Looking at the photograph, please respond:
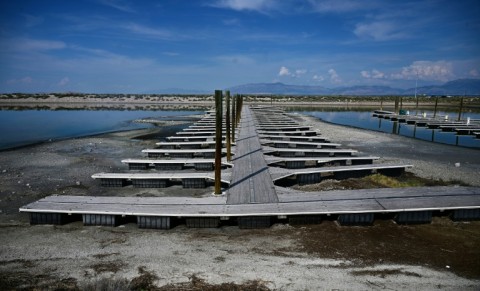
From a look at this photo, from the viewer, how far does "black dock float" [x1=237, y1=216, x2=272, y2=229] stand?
312 inches

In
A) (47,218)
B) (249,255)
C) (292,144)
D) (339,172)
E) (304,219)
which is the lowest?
(249,255)

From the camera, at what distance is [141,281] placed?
578cm

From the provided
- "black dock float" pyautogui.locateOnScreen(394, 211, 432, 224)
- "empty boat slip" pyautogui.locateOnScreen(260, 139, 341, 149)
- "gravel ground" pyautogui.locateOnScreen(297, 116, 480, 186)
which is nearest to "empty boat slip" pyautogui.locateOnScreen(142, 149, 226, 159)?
"empty boat slip" pyautogui.locateOnScreen(260, 139, 341, 149)

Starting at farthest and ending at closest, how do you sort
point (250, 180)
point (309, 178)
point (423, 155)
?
point (423, 155), point (309, 178), point (250, 180)

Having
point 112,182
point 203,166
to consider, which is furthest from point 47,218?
point 203,166

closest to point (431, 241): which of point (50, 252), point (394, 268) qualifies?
point (394, 268)

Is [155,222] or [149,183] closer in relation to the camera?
[155,222]

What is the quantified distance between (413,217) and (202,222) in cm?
523

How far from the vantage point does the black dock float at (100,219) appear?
26.5 ft

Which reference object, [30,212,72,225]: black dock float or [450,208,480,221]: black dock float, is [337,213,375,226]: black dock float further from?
[30,212,72,225]: black dock float

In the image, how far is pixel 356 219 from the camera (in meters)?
8.09

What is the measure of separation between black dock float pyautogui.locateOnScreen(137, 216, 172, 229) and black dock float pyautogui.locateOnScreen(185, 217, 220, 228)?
453 mm

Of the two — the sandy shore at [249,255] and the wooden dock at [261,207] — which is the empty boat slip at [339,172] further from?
the sandy shore at [249,255]

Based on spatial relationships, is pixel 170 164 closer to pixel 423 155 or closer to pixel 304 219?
pixel 304 219
